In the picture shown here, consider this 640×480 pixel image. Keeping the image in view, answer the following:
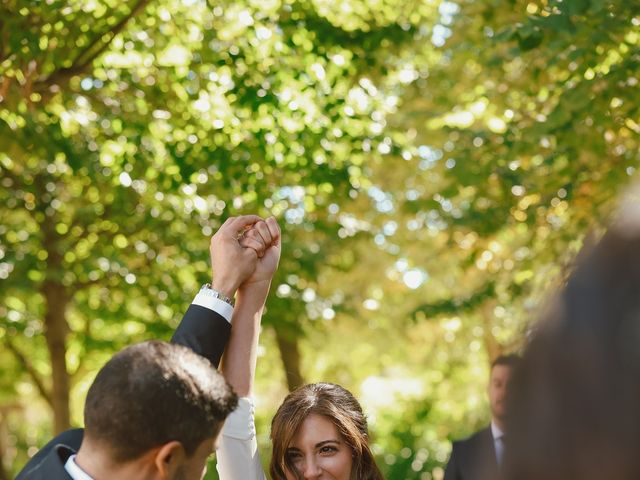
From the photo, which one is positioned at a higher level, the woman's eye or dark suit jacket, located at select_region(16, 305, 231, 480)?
dark suit jacket, located at select_region(16, 305, 231, 480)

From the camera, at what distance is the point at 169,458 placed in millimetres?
2000

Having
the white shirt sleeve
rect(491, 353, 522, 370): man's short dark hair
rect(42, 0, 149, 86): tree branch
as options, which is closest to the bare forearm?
the white shirt sleeve

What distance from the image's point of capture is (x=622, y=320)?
Answer: 0.68 m

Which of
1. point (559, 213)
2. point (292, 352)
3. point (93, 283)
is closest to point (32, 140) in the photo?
point (93, 283)

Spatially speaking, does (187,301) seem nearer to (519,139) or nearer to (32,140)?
(32,140)

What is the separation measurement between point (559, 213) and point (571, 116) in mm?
3324

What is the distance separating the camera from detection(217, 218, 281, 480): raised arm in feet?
8.75

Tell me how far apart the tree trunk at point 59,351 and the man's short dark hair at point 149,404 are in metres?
9.86

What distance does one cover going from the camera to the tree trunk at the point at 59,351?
37.8ft

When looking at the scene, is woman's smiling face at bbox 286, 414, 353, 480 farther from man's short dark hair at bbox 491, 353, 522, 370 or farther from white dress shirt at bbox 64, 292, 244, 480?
man's short dark hair at bbox 491, 353, 522, 370

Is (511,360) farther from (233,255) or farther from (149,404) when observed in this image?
(233,255)

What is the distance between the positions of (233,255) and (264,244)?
0.38ft

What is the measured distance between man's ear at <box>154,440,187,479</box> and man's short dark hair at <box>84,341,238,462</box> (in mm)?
11

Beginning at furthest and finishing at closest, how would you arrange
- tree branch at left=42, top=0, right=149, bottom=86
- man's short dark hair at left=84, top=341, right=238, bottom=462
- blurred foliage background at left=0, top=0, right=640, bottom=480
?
tree branch at left=42, top=0, right=149, bottom=86 < blurred foliage background at left=0, top=0, right=640, bottom=480 < man's short dark hair at left=84, top=341, right=238, bottom=462
